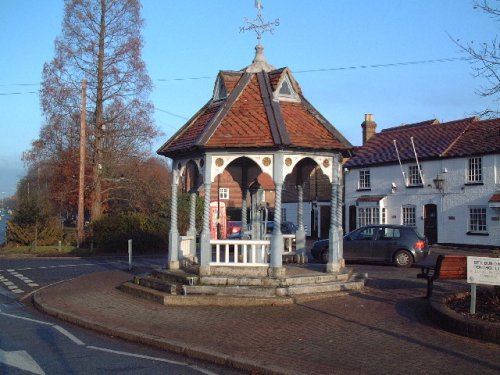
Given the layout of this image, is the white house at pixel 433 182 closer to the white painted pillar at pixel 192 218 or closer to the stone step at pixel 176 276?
the white painted pillar at pixel 192 218

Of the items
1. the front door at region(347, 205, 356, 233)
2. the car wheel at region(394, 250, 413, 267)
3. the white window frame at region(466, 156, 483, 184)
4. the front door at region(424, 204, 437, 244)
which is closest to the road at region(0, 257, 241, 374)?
the car wheel at region(394, 250, 413, 267)

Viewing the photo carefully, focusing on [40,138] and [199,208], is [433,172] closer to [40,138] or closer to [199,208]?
[199,208]

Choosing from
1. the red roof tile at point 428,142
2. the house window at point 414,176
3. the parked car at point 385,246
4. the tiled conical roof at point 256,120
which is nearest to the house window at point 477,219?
the red roof tile at point 428,142

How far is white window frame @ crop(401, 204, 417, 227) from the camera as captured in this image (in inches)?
1377

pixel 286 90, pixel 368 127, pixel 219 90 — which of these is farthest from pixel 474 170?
pixel 219 90

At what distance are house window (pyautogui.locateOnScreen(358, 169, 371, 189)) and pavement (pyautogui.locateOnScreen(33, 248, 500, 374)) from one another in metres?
25.3

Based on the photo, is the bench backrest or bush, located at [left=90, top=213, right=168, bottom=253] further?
bush, located at [left=90, top=213, right=168, bottom=253]

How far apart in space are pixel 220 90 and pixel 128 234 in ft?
57.4

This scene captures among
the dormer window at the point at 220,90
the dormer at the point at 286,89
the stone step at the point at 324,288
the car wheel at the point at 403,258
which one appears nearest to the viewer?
the stone step at the point at 324,288

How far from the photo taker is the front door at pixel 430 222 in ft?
110

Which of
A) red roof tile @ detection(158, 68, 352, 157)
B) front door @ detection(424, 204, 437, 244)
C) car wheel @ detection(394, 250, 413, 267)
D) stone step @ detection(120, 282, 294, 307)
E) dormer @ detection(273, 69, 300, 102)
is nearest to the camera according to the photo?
stone step @ detection(120, 282, 294, 307)

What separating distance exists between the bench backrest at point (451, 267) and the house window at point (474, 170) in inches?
847

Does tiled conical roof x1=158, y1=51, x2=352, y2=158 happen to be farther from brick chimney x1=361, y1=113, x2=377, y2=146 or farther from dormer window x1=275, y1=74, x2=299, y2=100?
brick chimney x1=361, y1=113, x2=377, y2=146

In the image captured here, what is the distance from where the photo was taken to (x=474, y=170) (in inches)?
1243
